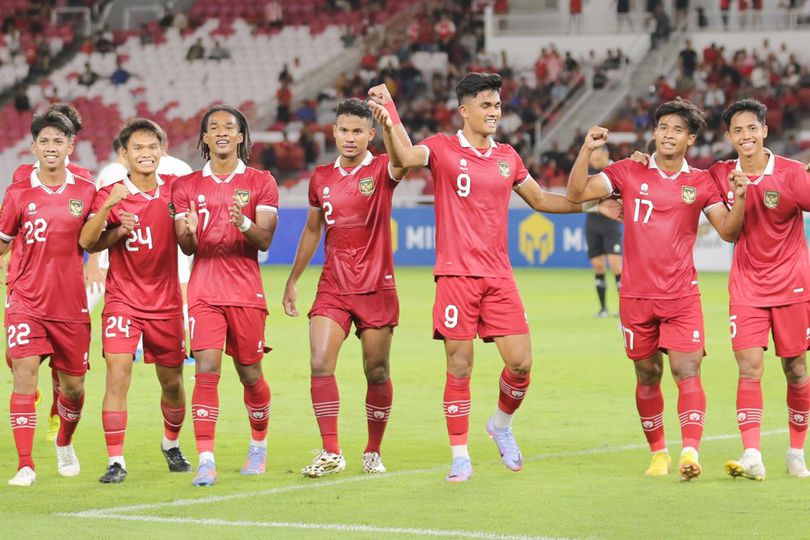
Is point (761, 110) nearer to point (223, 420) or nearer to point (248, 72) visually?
point (223, 420)

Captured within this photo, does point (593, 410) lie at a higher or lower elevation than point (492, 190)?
lower

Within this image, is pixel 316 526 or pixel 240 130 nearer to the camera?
pixel 316 526

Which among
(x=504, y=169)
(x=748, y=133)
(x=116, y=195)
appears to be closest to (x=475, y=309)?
(x=504, y=169)

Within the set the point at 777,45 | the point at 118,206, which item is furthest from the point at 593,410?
the point at 777,45

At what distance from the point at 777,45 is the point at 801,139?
3.99 metres

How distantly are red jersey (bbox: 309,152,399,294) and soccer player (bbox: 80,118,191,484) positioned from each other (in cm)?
94

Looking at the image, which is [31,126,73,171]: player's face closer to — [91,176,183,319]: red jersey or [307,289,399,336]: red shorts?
[91,176,183,319]: red jersey

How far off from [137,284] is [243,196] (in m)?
0.80

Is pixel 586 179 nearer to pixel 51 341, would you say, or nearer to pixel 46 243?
pixel 46 243

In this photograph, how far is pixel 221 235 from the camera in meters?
8.63

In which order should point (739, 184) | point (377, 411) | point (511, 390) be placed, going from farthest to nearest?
point (377, 411) < point (511, 390) < point (739, 184)

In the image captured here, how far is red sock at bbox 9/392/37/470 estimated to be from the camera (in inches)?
331

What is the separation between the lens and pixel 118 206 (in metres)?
8.61

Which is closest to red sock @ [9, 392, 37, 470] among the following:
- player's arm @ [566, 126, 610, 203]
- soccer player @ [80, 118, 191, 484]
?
soccer player @ [80, 118, 191, 484]
